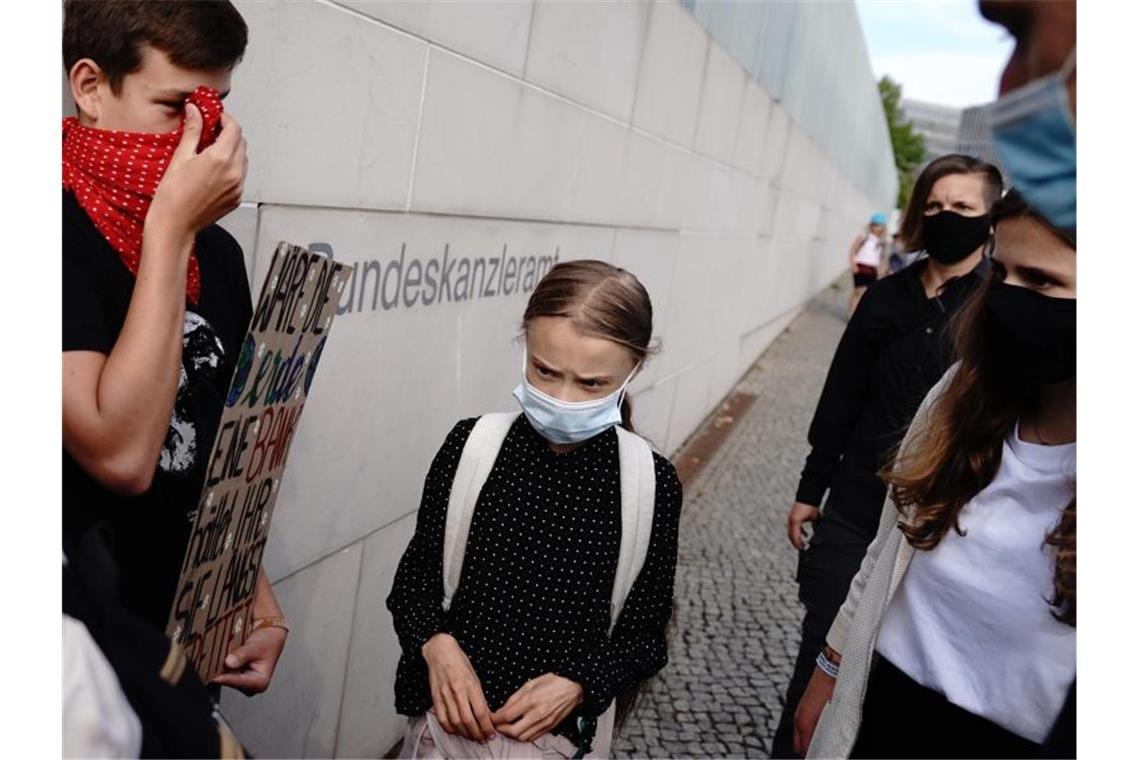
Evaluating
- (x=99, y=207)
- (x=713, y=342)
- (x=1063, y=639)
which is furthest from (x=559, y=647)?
(x=713, y=342)

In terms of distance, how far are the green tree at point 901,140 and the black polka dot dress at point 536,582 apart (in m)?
61.3

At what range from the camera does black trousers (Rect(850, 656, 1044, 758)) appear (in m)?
1.75

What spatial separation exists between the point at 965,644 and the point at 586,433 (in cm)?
Result: 74

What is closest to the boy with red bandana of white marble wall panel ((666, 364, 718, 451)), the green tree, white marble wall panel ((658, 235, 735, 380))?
white marble wall panel ((658, 235, 735, 380))

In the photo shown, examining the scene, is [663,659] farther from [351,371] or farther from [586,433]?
[351,371]

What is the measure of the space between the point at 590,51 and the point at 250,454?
3.09m

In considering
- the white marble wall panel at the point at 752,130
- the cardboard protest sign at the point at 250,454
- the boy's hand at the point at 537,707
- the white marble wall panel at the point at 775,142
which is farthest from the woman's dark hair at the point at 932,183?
the white marble wall panel at the point at 775,142

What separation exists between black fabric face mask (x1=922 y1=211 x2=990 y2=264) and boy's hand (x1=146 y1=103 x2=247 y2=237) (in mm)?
2425

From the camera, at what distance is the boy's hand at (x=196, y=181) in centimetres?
127

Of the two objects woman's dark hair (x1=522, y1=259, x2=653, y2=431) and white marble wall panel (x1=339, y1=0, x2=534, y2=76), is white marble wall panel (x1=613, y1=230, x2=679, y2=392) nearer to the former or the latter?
white marble wall panel (x1=339, y1=0, x2=534, y2=76)

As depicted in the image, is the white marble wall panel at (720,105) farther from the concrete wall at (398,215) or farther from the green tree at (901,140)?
the green tree at (901,140)

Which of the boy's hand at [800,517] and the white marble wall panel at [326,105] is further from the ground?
the white marble wall panel at [326,105]

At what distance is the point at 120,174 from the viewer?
4.41ft

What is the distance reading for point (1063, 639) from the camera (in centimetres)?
165
